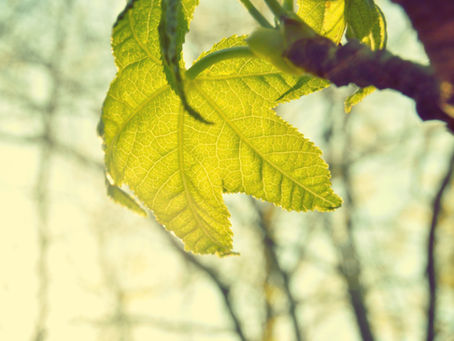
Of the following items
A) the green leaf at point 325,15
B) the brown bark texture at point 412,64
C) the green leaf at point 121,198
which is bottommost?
the brown bark texture at point 412,64

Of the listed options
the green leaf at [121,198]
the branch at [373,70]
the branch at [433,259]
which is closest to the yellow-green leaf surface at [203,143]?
the green leaf at [121,198]

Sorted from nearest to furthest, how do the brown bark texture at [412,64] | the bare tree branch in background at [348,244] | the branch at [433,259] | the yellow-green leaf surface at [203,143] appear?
the brown bark texture at [412,64] → the yellow-green leaf surface at [203,143] → the branch at [433,259] → the bare tree branch in background at [348,244]

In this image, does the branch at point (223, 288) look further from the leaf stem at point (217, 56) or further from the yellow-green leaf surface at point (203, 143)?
the leaf stem at point (217, 56)

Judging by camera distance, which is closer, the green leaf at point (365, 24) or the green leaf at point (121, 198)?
the green leaf at point (365, 24)

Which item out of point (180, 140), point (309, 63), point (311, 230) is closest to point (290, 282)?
point (311, 230)

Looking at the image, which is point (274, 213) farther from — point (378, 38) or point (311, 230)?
point (378, 38)

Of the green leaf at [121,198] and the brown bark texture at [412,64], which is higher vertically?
the green leaf at [121,198]

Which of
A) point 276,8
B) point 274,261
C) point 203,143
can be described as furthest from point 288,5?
point 274,261

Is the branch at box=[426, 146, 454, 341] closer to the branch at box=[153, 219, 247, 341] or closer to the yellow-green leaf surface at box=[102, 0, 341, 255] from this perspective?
the branch at box=[153, 219, 247, 341]
